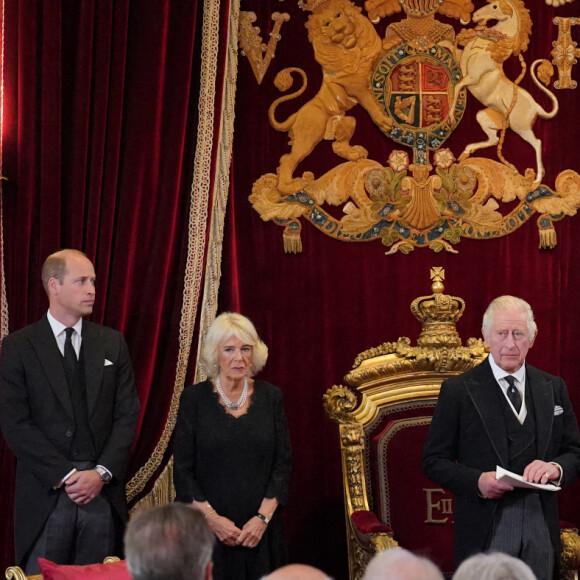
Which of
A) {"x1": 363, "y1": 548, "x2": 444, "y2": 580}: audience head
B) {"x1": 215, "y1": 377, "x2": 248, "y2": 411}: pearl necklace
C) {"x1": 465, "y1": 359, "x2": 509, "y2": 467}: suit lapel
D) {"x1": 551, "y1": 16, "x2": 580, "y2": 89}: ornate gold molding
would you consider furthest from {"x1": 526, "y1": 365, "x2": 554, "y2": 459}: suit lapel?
{"x1": 551, "y1": 16, "x2": 580, "y2": 89}: ornate gold molding

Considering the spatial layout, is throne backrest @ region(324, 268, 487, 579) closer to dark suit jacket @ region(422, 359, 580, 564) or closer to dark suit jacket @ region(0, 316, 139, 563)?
dark suit jacket @ region(422, 359, 580, 564)

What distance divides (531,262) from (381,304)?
2.61 ft

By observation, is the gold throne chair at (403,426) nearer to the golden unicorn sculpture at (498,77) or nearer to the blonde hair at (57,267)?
the golden unicorn sculpture at (498,77)

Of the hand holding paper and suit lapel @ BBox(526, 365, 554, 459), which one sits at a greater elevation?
suit lapel @ BBox(526, 365, 554, 459)

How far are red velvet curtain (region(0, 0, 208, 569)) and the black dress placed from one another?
0.77 meters

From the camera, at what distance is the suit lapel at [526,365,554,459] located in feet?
11.8

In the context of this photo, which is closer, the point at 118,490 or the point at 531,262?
the point at 118,490

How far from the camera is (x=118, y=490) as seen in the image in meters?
4.06

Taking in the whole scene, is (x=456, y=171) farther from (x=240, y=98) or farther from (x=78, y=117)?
(x=78, y=117)

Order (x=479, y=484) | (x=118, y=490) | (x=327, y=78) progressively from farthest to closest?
(x=327, y=78) < (x=118, y=490) < (x=479, y=484)

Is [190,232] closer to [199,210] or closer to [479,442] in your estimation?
[199,210]

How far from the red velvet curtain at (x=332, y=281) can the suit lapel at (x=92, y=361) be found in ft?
3.26

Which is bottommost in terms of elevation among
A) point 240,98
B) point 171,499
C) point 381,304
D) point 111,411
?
point 171,499

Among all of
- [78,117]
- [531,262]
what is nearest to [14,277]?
[78,117]
